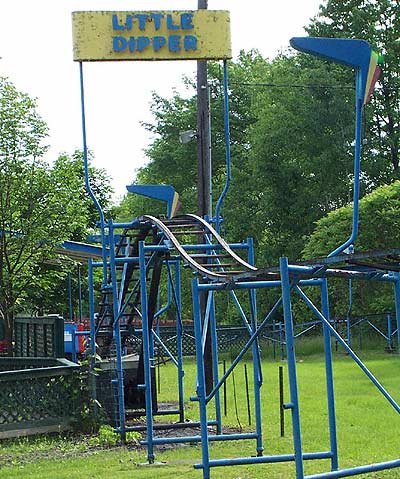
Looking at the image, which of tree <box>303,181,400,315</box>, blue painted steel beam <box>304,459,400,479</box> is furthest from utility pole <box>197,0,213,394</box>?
tree <box>303,181,400,315</box>

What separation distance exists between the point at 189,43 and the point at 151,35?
562 millimetres

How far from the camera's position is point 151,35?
13.9 meters

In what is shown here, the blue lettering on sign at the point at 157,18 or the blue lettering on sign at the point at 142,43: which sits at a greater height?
the blue lettering on sign at the point at 157,18

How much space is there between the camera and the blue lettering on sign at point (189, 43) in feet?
46.4

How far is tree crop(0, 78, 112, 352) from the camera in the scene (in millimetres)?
21531

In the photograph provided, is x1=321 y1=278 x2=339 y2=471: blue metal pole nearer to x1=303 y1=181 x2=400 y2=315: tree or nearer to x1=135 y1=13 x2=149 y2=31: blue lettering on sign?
x1=135 y1=13 x2=149 y2=31: blue lettering on sign

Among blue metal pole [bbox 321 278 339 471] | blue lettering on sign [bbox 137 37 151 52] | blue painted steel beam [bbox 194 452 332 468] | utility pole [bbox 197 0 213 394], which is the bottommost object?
blue painted steel beam [bbox 194 452 332 468]

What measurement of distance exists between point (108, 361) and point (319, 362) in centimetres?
1255

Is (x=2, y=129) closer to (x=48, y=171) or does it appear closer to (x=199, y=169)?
(x=48, y=171)

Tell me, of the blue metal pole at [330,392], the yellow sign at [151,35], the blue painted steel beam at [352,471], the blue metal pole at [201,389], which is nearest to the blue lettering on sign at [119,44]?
the yellow sign at [151,35]

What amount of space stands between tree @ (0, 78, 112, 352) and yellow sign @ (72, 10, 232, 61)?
26.6 feet

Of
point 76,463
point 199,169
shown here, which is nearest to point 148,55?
point 199,169

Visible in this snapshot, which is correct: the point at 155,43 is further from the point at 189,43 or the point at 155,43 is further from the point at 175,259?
the point at 175,259

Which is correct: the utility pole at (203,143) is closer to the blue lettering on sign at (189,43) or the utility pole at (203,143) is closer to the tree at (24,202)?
the blue lettering on sign at (189,43)
